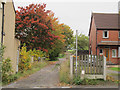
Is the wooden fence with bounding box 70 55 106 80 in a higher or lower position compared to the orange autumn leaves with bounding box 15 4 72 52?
lower

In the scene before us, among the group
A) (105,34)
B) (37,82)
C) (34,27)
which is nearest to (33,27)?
(34,27)

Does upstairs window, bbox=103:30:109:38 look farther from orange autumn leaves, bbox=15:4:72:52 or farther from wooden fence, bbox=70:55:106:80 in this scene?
wooden fence, bbox=70:55:106:80

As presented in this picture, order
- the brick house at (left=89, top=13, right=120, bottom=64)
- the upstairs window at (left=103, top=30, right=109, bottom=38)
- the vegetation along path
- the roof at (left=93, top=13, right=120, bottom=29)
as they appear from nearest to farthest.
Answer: the vegetation along path
the brick house at (left=89, top=13, right=120, bottom=64)
the upstairs window at (left=103, top=30, right=109, bottom=38)
the roof at (left=93, top=13, right=120, bottom=29)

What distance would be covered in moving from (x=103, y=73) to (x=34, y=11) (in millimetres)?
13960

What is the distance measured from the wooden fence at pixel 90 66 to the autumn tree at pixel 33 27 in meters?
11.3

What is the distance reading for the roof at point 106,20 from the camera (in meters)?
23.8

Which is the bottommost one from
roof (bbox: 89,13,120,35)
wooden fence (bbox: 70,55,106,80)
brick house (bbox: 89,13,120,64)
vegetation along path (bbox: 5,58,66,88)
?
vegetation along path (bbox: 5,58,66,88)

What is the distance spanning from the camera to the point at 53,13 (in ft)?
81.5

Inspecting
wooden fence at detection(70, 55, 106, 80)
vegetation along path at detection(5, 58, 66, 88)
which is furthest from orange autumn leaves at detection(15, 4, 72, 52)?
wooden fence at detection(70, 55, 106, 80)

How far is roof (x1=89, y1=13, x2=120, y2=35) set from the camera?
2350 cm

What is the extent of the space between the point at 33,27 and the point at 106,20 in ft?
40.7

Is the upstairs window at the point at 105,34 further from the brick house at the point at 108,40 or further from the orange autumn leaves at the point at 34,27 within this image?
the orange autumn leaves at the point at 34,27

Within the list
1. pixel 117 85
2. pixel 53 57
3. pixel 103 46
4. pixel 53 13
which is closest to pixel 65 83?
pixel 117 85

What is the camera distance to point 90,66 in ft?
28.6
